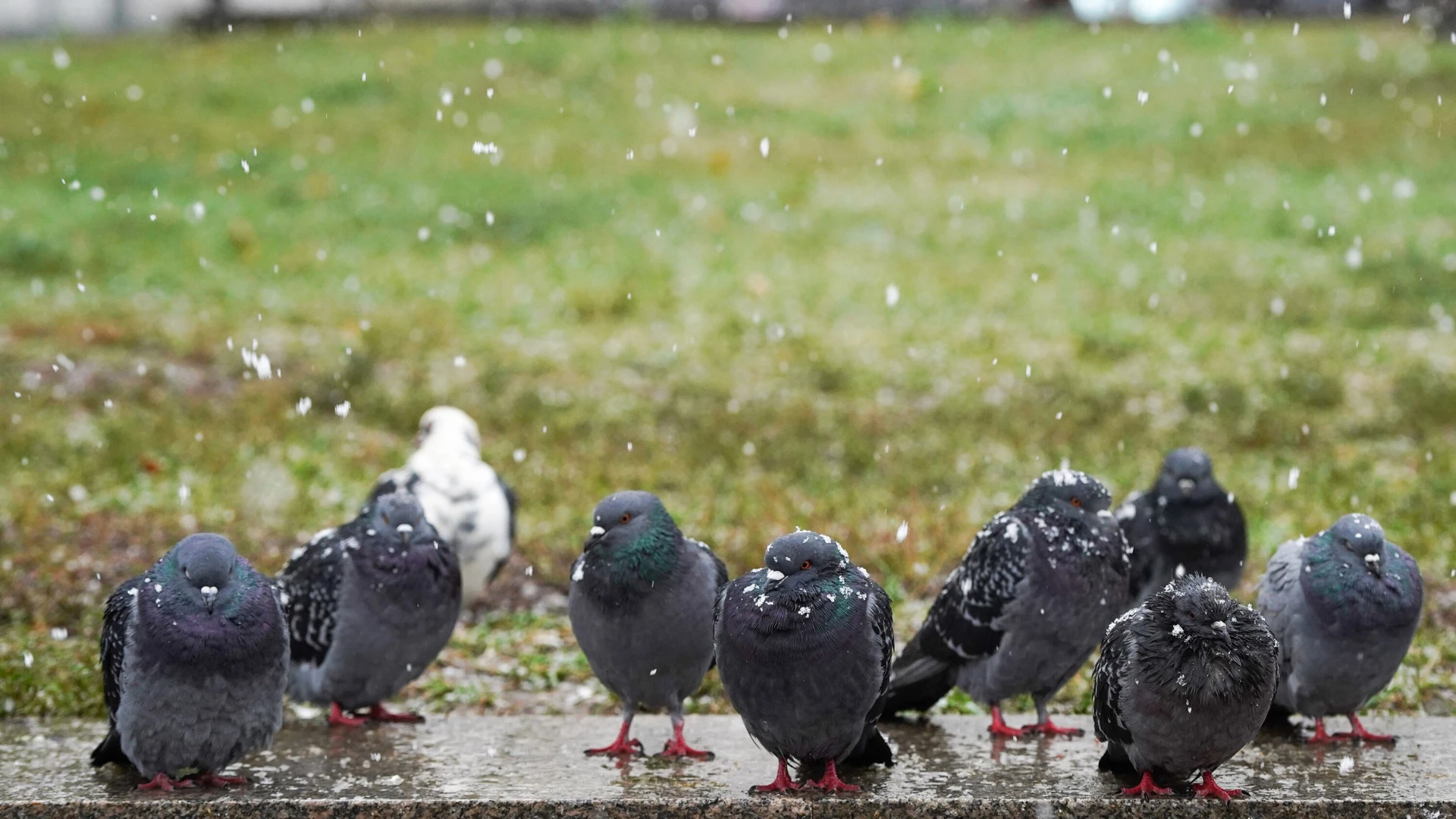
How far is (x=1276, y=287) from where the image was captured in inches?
468

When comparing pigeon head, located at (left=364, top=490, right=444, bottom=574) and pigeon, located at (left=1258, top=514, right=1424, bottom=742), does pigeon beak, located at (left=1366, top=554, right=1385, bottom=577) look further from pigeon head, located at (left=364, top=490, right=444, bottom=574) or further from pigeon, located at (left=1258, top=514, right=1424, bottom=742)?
pigeon head, located at (left=364, top=490, right=444, bottom=574)

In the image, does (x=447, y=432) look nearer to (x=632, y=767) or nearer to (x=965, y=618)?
(x=632, y=767)

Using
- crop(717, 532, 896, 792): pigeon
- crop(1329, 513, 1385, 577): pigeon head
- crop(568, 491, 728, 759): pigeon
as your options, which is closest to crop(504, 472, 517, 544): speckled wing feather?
crop(568, 491, 728, 759): pigeon

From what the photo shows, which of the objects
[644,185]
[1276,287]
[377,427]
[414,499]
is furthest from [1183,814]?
[644,185]

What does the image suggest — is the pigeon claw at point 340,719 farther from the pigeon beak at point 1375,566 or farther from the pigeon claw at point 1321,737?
the pigeon beak at point 1375,566

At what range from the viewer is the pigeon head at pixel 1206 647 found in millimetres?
3801

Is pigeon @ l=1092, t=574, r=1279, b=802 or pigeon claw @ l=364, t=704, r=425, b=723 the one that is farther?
pigeon claw @ l=364, t=704, r=425, b=723

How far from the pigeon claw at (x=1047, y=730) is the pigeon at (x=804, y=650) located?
3.23 ft

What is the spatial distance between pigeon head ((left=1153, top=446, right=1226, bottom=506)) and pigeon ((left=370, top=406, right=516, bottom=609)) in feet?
8.84

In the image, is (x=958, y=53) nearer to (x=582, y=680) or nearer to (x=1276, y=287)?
(x=1276, y=287)

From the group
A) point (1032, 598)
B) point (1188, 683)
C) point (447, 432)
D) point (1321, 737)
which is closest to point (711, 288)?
point (447, 432)

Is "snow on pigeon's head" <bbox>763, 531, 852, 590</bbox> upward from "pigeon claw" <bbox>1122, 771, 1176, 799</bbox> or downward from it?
upward

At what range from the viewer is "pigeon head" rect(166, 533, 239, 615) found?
4.07m

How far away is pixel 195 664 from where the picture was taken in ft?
13.3
